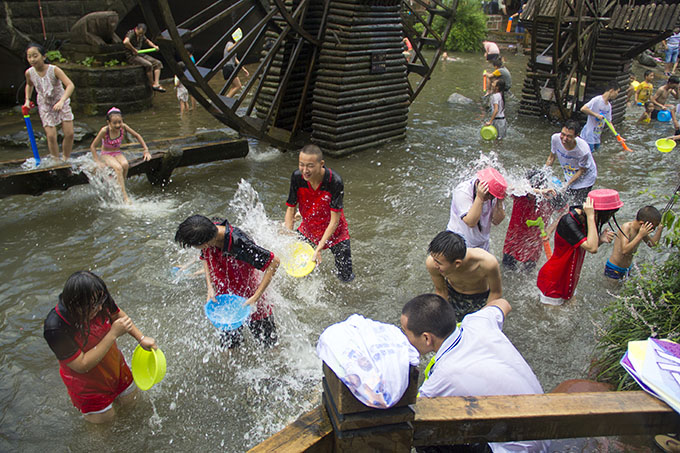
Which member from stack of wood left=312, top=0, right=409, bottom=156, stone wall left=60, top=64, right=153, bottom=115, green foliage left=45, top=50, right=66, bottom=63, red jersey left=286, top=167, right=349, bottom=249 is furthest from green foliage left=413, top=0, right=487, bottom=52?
red jersey left=286, top=167, right=349, bottom=249

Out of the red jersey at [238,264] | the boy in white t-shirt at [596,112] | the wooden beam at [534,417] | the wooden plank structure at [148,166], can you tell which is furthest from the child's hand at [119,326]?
the boy in white t-shirt at [596,112]

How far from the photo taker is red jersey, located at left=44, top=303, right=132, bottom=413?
9.08ft

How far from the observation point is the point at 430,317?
8.30 ft

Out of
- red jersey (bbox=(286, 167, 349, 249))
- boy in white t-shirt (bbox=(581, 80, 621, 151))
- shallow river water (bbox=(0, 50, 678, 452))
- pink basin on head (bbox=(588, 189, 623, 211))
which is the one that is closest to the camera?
shallow river water (bbox=(0, 50, 678, 452))

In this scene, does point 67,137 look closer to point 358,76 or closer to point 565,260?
point 358,76

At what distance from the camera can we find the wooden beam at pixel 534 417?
1837mm

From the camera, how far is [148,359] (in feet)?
10.3

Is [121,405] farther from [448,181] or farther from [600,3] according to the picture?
[600,3]

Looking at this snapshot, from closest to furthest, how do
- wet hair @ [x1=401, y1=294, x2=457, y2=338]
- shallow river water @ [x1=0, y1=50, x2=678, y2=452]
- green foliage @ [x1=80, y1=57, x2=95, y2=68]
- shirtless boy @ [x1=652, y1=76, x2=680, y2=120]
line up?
wet hair @ [x1=401, y1=294, x2=457, y2=338] → shallow river water @ [x1=0, y1=50, x2=678, y2=452] → green foliage @ [x1=80, y1=57, x2=95, y2=68] → shirtless boy @ [x1=652, y1=76, x2=680, y2=120]

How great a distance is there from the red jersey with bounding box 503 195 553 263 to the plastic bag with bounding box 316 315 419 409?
348 centimetres

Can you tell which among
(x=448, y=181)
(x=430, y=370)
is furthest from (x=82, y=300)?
(x=448, y=181)

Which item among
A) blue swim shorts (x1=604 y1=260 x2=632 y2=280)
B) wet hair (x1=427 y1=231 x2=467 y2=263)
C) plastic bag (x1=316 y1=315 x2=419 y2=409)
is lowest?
blue swim shorts (x1=604 y1=260 x2=632 y2=280)

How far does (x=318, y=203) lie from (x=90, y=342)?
2289mm

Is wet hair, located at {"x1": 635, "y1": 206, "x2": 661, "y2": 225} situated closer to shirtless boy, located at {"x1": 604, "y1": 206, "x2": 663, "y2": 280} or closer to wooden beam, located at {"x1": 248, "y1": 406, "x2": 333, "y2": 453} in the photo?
shirtless boy, located at {"x1": 604, "y1": 206, "x2": 663, "y2": 280}
